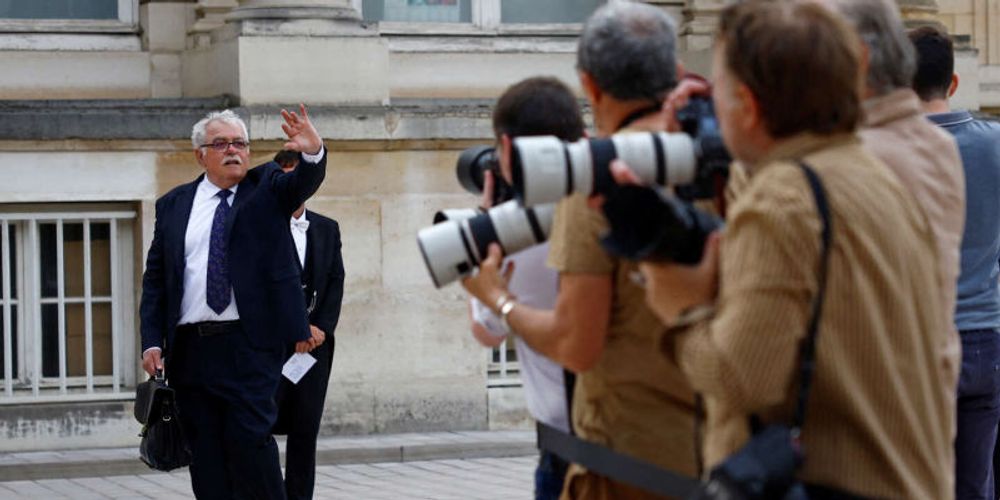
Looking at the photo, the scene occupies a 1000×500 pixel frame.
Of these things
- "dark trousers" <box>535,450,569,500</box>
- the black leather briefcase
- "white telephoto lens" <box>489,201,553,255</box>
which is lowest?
the black leather briefcase

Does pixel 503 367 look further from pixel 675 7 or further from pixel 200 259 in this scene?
pixel 200 259

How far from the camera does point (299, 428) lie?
31.0 ft

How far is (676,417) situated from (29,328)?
338 inches

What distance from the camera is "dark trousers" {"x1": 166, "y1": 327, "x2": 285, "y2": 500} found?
26.2 feet

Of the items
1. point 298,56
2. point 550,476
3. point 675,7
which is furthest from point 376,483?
point 550,476

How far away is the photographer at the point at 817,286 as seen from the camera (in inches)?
131

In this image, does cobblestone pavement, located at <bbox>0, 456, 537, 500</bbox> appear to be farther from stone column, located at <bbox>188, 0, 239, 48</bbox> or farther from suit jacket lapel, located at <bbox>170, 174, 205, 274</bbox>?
stone column, located at <bbox>188, 0, 239, 48</bbox>

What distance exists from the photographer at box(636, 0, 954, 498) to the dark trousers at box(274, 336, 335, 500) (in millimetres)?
5984

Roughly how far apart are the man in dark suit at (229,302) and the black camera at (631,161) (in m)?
4.04

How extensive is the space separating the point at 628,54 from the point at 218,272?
3853mm

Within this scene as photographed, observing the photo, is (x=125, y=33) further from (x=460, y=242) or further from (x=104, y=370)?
(x=460, y=242)

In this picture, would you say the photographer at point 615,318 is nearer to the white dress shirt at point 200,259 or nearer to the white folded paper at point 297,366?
the white dress shirt at point 200,259

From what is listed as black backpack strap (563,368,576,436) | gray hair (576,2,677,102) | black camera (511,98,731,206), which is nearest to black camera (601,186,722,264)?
black camera (511,98,731,206)

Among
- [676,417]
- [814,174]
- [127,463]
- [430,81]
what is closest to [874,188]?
[814,174]
